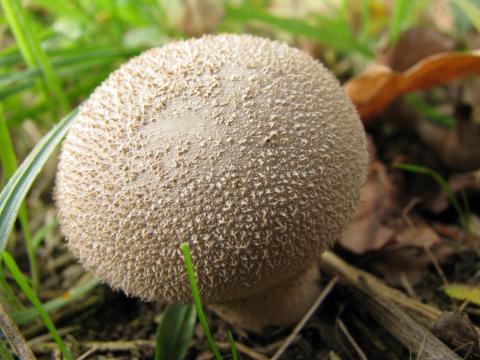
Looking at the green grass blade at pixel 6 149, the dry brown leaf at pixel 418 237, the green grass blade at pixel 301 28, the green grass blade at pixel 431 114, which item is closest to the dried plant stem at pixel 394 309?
the dry brown leaf at pixel 418 237

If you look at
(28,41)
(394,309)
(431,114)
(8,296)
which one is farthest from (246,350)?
(28,41)

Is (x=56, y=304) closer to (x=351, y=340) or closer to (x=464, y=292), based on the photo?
(x=351, y=340)

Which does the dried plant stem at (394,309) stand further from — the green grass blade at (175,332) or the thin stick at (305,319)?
the green grass blade at (175,332)

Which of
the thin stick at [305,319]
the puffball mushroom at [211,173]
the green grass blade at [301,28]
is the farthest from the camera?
the green grass blade at [301,28]

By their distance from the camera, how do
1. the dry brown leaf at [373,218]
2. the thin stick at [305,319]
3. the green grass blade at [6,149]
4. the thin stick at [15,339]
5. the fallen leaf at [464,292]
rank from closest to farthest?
1. the thin stick at [15,339]
2. the fallen leaf at [464,292]
3. the thin stick at [305,319]
4. the green grass blade at [6,149]
5. the dry brown leaf at [373,218]

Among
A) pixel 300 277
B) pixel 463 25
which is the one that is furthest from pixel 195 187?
pixel 463 25
